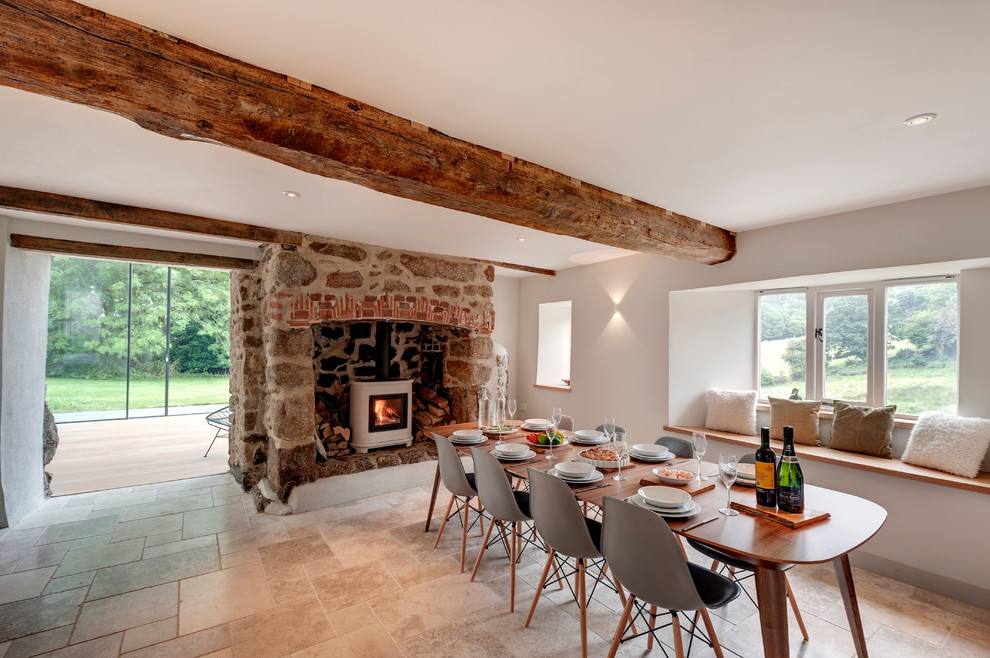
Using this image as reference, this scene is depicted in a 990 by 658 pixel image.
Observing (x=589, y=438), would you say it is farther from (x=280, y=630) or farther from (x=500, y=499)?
(x=280, y=630)

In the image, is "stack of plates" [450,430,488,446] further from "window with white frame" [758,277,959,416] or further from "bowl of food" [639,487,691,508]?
"window with white frame" [758,277,959,416]

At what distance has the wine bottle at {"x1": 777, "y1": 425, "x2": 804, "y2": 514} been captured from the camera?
6.00ft

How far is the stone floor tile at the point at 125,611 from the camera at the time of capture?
2197 millimetres

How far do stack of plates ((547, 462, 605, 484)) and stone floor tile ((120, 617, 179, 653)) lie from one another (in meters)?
2.03

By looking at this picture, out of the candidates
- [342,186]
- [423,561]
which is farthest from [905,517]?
[342,186]

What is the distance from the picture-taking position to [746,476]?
2.27 meters

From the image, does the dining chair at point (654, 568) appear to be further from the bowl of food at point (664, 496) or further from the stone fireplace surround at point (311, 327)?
the stone fireplace surround at point (311, 327)

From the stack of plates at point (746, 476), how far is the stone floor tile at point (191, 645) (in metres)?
2.58

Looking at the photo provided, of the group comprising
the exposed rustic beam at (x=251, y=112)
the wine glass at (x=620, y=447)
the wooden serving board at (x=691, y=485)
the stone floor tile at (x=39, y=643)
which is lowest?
the stone floor tile at (x=39, y=643)

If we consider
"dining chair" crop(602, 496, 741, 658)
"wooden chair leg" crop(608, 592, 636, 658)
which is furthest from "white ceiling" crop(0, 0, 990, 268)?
"wooden chair leg" crop(608, 592, 636, 658)

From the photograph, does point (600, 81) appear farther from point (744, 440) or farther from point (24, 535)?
point (24, 535)

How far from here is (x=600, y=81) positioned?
5.11ft

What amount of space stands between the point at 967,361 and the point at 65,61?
15.0 feet

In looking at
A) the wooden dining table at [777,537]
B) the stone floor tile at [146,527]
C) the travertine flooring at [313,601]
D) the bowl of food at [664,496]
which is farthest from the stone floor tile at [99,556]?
the bowl of food at [664,496]
